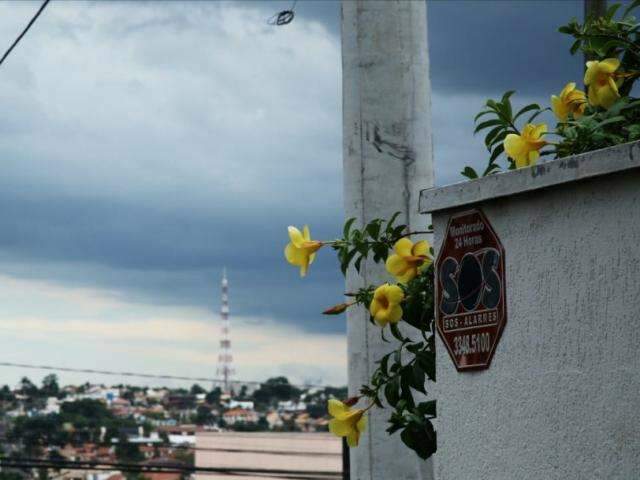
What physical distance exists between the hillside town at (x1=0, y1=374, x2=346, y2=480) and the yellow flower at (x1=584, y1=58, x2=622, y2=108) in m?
17.8

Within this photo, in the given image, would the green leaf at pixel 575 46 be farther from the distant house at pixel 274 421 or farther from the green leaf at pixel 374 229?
the distant house at pixel 274 421

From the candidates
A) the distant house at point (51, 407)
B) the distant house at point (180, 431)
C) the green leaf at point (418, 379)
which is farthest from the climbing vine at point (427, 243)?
the distant house at point (180, 431)

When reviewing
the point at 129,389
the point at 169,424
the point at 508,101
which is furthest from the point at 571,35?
the point at 169,424

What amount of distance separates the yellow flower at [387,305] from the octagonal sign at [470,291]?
136mm

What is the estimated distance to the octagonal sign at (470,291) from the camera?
3.37 m

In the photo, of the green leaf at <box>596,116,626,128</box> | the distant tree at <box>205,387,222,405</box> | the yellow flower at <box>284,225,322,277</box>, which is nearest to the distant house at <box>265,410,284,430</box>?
the distant tree at <box>205,387,222,405</box>

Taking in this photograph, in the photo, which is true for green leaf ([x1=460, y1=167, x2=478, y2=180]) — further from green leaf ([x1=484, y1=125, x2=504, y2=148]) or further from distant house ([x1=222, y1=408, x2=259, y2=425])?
distant house ([x1=222, y1=408, x2=259, y2=425])

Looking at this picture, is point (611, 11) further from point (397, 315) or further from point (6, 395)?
point (6, 395)

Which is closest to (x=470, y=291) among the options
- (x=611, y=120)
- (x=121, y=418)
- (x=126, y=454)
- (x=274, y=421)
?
(x=611, y=120)

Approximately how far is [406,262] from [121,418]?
153 feet

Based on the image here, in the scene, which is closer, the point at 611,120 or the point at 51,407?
the point at 611,120

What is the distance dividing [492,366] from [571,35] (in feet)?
3.52

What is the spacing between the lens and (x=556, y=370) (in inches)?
124

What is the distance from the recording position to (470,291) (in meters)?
3.50
